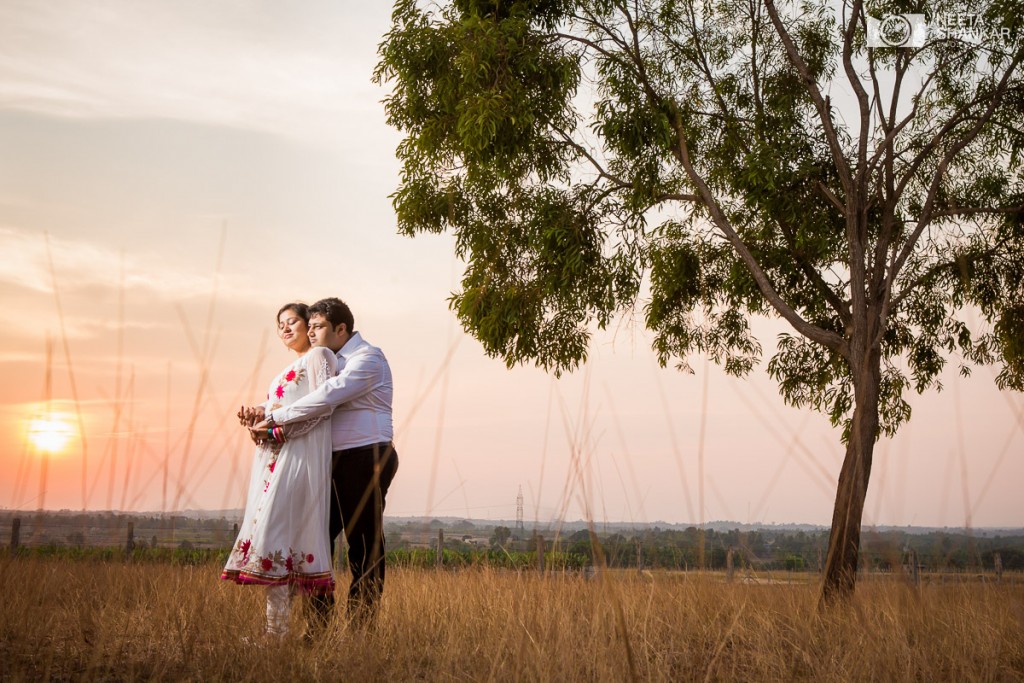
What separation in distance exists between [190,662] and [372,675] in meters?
0.95

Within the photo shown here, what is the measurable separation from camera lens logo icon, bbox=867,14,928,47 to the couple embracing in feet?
32.6

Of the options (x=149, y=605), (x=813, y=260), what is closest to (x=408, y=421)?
(x=149, y=605)

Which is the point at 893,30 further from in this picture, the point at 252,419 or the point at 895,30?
the point at 252,419

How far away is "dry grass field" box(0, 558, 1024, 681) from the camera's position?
4.40 metres

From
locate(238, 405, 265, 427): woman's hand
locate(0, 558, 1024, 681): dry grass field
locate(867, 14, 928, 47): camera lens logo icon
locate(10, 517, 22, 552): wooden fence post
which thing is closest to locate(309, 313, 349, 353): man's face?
locate(238, 405, 265, 427): woman's hand

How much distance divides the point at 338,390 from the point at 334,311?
67cm

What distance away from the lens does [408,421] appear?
4.39 m

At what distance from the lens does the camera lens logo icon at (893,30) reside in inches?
491

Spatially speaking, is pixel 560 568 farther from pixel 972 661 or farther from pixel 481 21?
pixel 481 21

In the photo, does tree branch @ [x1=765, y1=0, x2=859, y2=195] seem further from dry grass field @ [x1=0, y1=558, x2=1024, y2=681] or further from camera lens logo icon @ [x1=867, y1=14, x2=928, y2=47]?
dry grass field @ [x1=0, y1=558, x2=1024, y2=681]

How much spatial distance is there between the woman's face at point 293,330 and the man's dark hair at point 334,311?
95 mm

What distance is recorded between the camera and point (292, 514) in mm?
5125

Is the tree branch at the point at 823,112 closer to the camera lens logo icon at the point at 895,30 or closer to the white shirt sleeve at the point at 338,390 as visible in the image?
the camera lens logo icon at the point at 895,30

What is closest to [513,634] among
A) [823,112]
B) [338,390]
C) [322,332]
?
[338,390]
